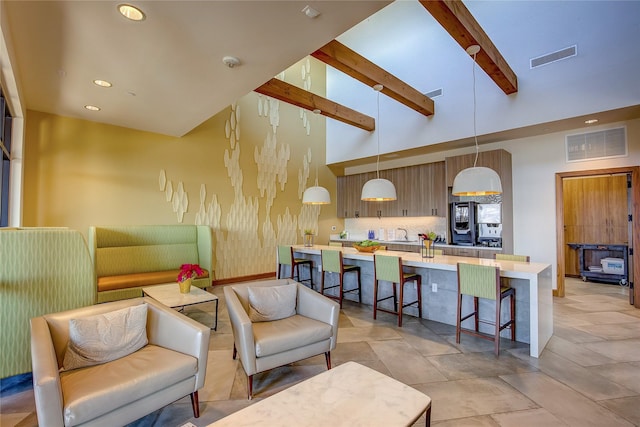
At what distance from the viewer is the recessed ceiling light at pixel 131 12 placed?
85.9 inches

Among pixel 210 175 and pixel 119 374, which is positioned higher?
pixel 210 175

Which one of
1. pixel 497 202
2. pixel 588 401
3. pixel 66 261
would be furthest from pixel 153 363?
pixel 497 202

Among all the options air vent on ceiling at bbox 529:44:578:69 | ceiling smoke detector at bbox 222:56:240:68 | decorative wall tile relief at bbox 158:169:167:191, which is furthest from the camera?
decorative wall tile relief at bbox 158:169:167:191

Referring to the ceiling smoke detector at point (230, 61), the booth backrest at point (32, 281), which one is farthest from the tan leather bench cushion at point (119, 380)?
the ceiling smoke detector at point (230, 61)

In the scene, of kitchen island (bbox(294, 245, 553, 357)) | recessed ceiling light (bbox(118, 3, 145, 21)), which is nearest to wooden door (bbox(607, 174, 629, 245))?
kitchen island (bbox(294, 245, 553, 357))

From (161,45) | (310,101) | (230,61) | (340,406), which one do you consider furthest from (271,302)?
(310,101)

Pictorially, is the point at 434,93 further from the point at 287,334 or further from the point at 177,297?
the point at 177,297

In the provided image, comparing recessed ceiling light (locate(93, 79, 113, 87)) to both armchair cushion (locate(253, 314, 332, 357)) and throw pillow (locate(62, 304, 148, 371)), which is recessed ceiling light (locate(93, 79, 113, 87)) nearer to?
throw pillow (locate(62, 304, 148, 371))

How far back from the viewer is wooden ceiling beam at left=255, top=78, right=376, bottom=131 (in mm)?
4484

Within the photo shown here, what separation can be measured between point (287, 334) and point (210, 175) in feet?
14.2

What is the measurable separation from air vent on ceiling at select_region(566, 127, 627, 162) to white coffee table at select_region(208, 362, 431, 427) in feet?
17.1

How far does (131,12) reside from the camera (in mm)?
2238

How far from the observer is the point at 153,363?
6.11 feet

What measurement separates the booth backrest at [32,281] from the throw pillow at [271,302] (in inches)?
55.0
